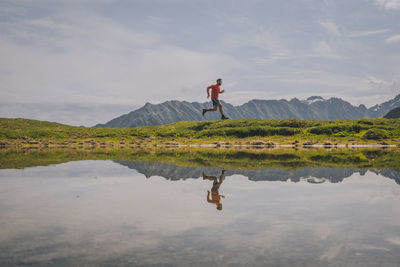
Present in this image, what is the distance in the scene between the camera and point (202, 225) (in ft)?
35.5

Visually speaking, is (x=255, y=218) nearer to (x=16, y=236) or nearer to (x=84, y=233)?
(x=84, y=233)

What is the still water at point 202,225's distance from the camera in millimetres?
8055

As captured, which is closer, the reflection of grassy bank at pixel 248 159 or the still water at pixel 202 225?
the still water at pixel 202 225

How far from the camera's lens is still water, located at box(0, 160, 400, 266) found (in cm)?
805

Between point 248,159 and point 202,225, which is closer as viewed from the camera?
point 202,225

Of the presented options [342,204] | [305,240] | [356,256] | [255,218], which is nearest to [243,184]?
[342,204]

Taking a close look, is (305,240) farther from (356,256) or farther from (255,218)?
(255,218)

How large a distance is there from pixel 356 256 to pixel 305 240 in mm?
1467

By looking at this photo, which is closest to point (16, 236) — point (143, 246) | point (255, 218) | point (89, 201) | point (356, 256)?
point (143, 246)

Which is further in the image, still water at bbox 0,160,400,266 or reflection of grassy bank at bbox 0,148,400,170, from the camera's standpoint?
reflection of grassy bank at bbox 0,148,400,170

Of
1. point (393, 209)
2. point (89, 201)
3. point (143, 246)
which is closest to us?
point (143, 246)

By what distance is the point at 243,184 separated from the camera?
20.1 m

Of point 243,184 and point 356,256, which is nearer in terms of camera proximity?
point 356,256

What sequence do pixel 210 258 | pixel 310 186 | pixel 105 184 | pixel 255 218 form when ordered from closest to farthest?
1. pixel 210 258
2. pixel 255 218
3. pixel 310 186
4. pixel 105 184
